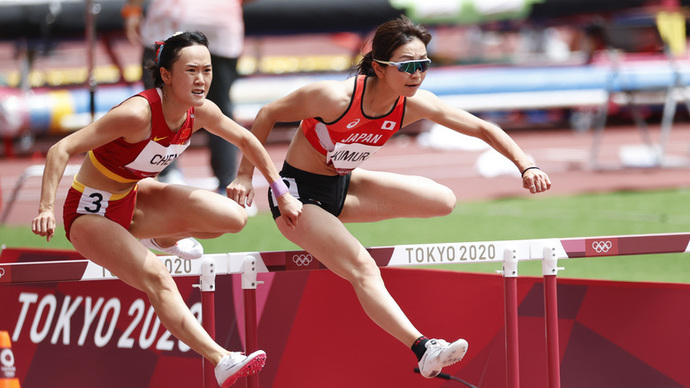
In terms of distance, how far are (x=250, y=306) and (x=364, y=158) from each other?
36.7 inches

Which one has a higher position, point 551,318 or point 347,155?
point 347,155

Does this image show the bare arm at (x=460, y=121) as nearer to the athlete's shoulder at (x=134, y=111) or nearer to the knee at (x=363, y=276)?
the knee at (x=363, y=276)

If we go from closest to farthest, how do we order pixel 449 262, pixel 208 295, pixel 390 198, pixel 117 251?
pixel 117 251
pixel 208 295
pixel 449 262
pixel 390 198

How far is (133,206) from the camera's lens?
4.39 meters

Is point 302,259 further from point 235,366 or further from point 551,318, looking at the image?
point 551,318

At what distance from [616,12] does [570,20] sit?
0.81m

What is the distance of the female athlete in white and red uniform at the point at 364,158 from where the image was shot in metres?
4.17

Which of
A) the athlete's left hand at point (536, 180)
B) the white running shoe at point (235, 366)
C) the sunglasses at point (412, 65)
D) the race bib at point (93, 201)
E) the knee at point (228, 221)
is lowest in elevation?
the white running shoe at point (235, 366)

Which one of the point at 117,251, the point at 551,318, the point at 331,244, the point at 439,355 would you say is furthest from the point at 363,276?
the point at 117,251

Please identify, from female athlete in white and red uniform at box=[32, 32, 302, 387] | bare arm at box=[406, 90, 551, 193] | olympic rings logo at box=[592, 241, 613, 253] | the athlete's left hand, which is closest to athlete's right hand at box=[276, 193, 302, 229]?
female athlete in white and red uniform at box=[32, 32, 302, 387]

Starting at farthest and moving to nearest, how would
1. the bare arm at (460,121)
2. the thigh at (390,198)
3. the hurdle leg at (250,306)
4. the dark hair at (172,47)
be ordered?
the thigh at (390,198), the bare arm at (460,121), the hurdle leg at (250,306), the dark hair at (172,47)

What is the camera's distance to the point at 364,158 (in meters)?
4.55

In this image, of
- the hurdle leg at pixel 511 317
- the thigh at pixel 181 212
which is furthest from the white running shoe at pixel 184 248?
the hurdle leg at pixel 511 317

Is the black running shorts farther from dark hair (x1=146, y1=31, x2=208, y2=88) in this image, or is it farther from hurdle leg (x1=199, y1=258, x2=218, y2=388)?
dark hair (x1=146, y1=31, x2=208, y2=88)
